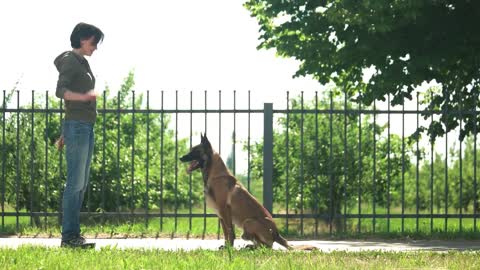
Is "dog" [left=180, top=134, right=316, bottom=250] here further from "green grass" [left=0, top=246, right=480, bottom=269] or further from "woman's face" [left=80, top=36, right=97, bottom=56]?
"woman's face" [left=80, top=36, right=97, bottom=56]

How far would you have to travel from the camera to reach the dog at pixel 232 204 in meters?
8.84

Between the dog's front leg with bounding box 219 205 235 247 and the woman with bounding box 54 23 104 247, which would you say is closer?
the woman with bounding box 54 23 104 247

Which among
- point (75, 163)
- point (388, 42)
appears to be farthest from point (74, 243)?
point (388, 42)

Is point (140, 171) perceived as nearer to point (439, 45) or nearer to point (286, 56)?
point (286, 56)

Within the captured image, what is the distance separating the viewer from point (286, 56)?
1712 cm

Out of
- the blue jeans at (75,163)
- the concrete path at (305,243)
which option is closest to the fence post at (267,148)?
the concrete path at (305,243)

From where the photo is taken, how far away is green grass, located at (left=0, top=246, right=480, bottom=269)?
7316 millimetres

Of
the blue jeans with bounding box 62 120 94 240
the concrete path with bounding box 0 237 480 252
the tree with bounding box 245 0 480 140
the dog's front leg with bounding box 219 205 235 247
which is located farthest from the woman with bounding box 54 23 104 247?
the tree with bounding box 245 0 480 140

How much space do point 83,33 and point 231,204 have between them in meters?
2.46

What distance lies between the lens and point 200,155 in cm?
902

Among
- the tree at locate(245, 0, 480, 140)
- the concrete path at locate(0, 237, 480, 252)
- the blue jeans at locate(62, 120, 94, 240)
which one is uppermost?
the tree at locate(245, 0, 480, 140)

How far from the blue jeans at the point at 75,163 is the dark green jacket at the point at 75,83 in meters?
0.09

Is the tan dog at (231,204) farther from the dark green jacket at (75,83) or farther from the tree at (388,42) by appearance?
the tree at (388,42)

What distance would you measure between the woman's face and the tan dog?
Result: 5.16 feet
